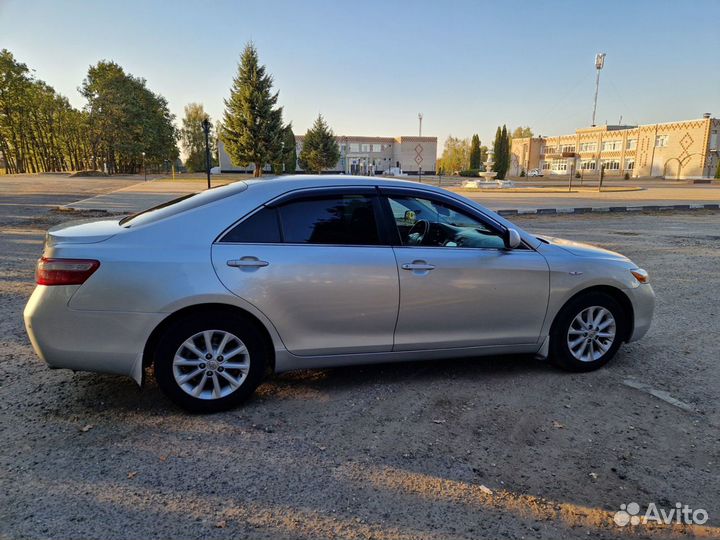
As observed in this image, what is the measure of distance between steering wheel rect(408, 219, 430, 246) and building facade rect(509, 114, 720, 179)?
59115 mm

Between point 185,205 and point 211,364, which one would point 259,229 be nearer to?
point 185,205

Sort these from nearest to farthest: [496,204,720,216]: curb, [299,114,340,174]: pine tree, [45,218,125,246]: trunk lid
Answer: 1. [45,218,125,246]: trunk lid
2. [496,204,720,216]: curb
3. [299,114,340,174]: pine tree

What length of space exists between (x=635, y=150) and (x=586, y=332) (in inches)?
3482

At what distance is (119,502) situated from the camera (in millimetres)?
2492

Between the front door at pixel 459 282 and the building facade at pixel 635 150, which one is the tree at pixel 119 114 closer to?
the building facade at pixel 635 150

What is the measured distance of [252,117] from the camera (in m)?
45.4

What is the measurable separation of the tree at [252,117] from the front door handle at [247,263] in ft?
146

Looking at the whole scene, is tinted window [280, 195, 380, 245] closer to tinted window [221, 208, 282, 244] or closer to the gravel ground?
tinted window [221, 208, 282, 244]

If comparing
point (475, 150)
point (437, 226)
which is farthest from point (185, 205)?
point (475, 150)

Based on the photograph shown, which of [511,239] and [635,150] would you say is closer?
[511,239]

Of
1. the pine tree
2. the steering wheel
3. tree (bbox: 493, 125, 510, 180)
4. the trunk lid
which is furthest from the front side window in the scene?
tree (bbox: 493, 125, 510, 180)

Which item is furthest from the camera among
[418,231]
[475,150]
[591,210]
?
[475,150]

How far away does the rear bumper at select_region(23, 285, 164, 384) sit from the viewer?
3.11 meters

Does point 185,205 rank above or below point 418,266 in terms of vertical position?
above
